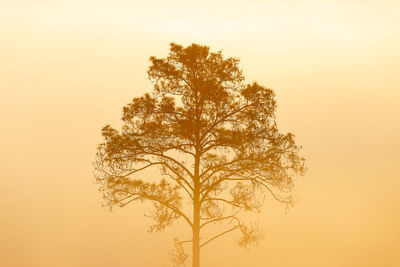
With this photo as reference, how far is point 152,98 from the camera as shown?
22.5 metres

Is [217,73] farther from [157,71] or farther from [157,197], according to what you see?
[157,197]

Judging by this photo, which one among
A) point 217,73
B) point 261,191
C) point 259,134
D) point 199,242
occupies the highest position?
point 217,73

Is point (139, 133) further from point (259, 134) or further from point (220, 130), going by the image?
point (259, 134)

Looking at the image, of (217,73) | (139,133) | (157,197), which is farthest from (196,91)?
(157,197)

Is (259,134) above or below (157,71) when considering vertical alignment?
below

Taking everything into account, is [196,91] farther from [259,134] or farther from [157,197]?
[157,197]

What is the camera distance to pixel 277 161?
2234cm

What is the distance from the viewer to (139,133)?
22.6 meters

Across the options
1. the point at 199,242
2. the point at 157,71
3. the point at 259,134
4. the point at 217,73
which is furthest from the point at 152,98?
the point at 199,242

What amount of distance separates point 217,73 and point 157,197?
512cm

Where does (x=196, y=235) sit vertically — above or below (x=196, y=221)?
below

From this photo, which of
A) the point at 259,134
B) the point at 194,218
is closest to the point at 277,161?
the point at 259,134

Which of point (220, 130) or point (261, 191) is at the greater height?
point (220, 130)

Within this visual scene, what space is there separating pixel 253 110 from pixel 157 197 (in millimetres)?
4830
